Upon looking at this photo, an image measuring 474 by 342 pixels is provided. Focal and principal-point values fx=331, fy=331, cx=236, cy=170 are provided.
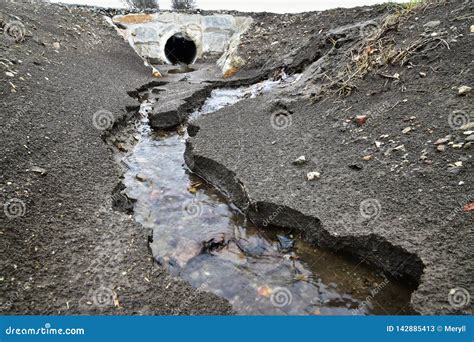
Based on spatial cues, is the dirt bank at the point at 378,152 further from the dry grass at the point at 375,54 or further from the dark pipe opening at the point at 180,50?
the dark pipe opening at the point at 180,50

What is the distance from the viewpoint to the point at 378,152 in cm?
328

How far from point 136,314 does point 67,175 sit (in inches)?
69.1

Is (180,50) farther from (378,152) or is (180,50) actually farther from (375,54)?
(378,152)

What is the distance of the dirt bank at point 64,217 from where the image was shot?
A: 215 cm

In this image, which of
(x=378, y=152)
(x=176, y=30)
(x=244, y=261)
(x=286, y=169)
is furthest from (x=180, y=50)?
(x=244, y=261)

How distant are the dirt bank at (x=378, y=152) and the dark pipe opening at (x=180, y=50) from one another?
7874mm

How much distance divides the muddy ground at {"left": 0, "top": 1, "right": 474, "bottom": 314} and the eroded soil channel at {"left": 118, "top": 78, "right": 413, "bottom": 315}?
0.45ft

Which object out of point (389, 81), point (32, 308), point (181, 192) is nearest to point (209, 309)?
point (32, 308)

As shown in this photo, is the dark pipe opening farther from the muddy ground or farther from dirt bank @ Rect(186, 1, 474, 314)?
dirt bank @ Rect(186, 1, 474, 314)

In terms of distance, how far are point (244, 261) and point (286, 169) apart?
3.86 feet

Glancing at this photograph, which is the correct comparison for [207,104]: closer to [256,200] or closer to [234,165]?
[234,165]

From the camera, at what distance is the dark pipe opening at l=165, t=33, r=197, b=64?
492 inches

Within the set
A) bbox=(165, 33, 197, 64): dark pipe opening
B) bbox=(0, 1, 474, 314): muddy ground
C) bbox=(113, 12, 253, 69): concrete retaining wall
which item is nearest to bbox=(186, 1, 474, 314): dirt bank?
bbox=(0, 1, 474, 314): muddy ground

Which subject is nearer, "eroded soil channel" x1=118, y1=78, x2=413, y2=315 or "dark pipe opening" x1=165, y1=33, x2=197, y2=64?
"eroded soil channel" x1=118, y1=78, x2=413, y2=315
